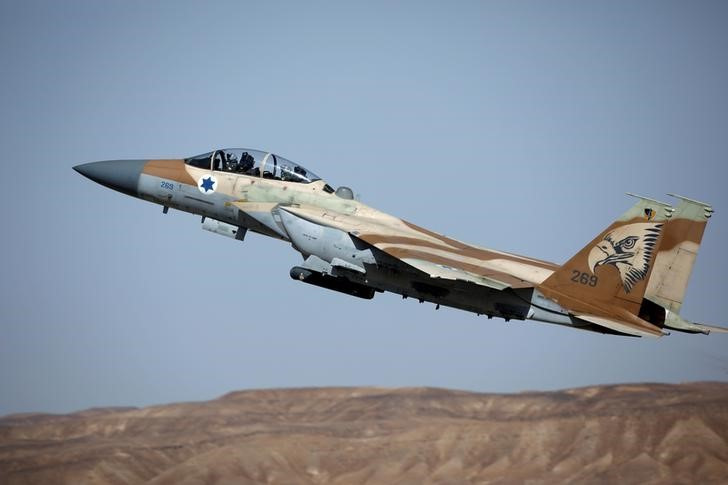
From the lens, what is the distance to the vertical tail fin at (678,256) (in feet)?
89.0

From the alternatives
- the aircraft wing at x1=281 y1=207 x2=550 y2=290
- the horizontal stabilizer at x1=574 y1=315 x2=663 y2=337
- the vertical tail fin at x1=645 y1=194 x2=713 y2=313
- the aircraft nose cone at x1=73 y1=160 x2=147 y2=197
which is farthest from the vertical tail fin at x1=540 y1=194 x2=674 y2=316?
the aircraft nose cone at x1=73 y1=160 x2=147 y2=197

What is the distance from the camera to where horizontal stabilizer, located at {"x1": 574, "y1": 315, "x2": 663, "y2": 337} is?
23.5 metres

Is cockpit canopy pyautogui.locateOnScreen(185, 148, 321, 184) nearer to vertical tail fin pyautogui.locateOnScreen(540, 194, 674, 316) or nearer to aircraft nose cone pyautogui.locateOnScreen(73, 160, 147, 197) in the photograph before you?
aircraft nose cone pyautogui.locateOnScreen(73, 160, 147, 197)

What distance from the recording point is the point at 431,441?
63.2m

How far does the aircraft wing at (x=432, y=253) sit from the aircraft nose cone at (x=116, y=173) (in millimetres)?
4720

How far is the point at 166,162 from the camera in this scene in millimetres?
29016

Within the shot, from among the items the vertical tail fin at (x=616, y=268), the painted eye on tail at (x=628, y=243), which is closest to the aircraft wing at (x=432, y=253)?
the vertical tail fin at (x=616, y=268)

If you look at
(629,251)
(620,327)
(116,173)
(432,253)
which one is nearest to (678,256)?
(629,251)

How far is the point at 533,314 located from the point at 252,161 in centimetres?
810

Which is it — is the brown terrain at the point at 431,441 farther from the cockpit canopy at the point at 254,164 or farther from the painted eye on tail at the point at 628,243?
the painted eye on tail at the point at 628,243

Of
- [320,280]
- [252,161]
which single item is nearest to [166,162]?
[252,161]

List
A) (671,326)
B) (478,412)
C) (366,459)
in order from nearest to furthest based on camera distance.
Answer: (671,326)
(366,459)
(478,412)

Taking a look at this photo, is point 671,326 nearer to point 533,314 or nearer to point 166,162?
point 533,314

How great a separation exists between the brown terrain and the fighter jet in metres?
29.7
